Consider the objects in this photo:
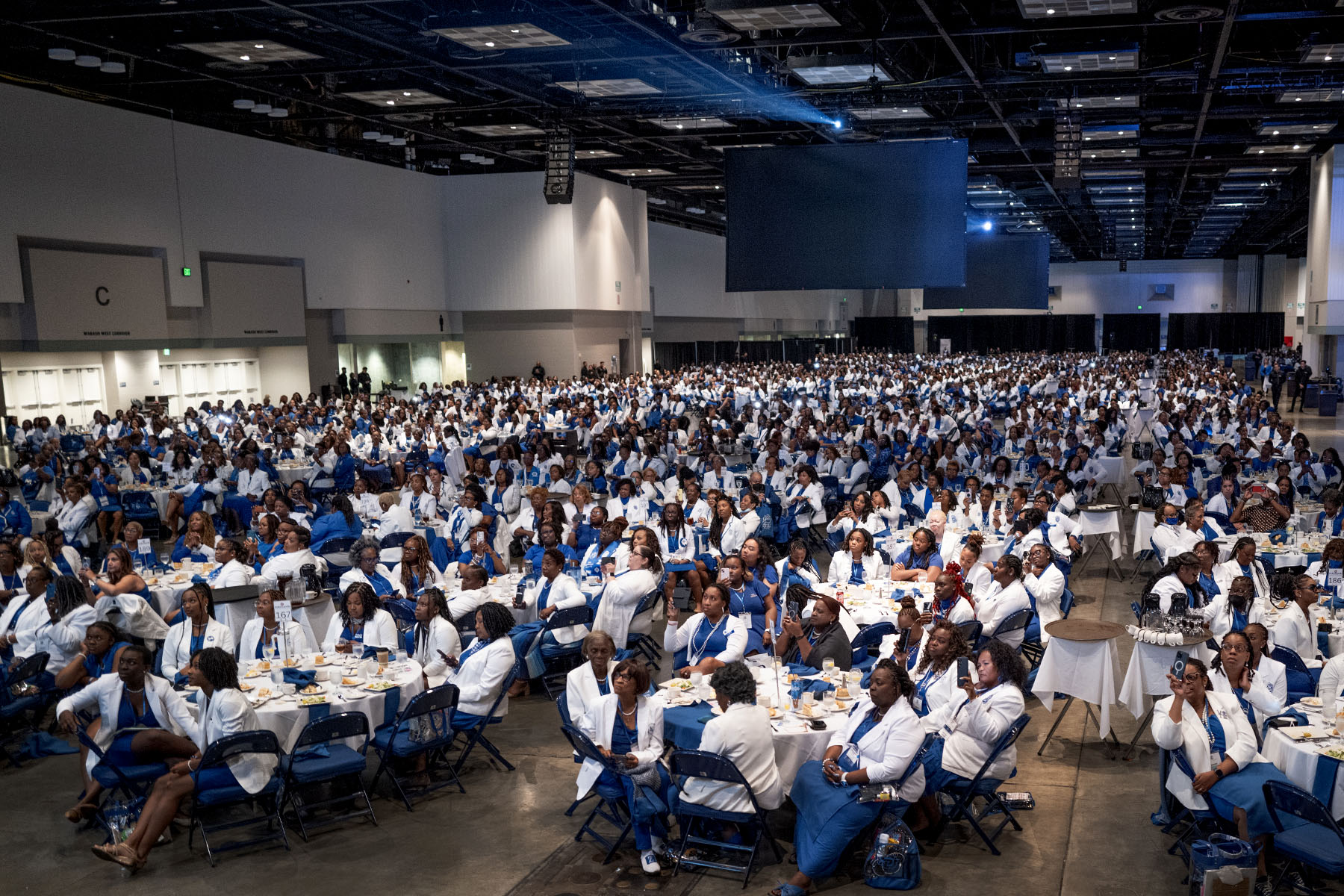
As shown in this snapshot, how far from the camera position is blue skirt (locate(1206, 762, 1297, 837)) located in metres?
5.59

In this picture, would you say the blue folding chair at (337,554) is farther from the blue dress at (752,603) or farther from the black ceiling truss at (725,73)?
the black ceiling truss at (725,73)

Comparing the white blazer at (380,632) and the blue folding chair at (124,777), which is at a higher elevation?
the white blazer at (380,632)

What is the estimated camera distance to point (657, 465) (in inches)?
637

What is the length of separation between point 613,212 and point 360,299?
31.2ft

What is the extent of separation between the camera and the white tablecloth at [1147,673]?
25.5 ft

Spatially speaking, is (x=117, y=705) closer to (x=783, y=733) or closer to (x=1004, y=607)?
(x=783, y=733)

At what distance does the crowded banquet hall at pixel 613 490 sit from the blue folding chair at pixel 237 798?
0.09ft

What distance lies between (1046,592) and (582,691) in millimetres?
4145

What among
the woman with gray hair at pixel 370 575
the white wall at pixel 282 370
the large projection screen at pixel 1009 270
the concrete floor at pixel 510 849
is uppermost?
the large projection screen at pixel 1009 270

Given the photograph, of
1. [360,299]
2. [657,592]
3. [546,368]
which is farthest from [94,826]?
[546,368]

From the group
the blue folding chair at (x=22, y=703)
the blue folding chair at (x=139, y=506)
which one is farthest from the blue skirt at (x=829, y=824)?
the blue folding chair at (x=139, y=506)

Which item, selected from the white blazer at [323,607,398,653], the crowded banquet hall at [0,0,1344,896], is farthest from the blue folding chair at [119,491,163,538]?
the white blazer at [323,607,398,653]

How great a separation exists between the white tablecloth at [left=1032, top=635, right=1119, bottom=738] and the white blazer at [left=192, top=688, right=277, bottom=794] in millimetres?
5161

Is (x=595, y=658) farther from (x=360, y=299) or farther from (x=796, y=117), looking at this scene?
(x=360, y=299)
